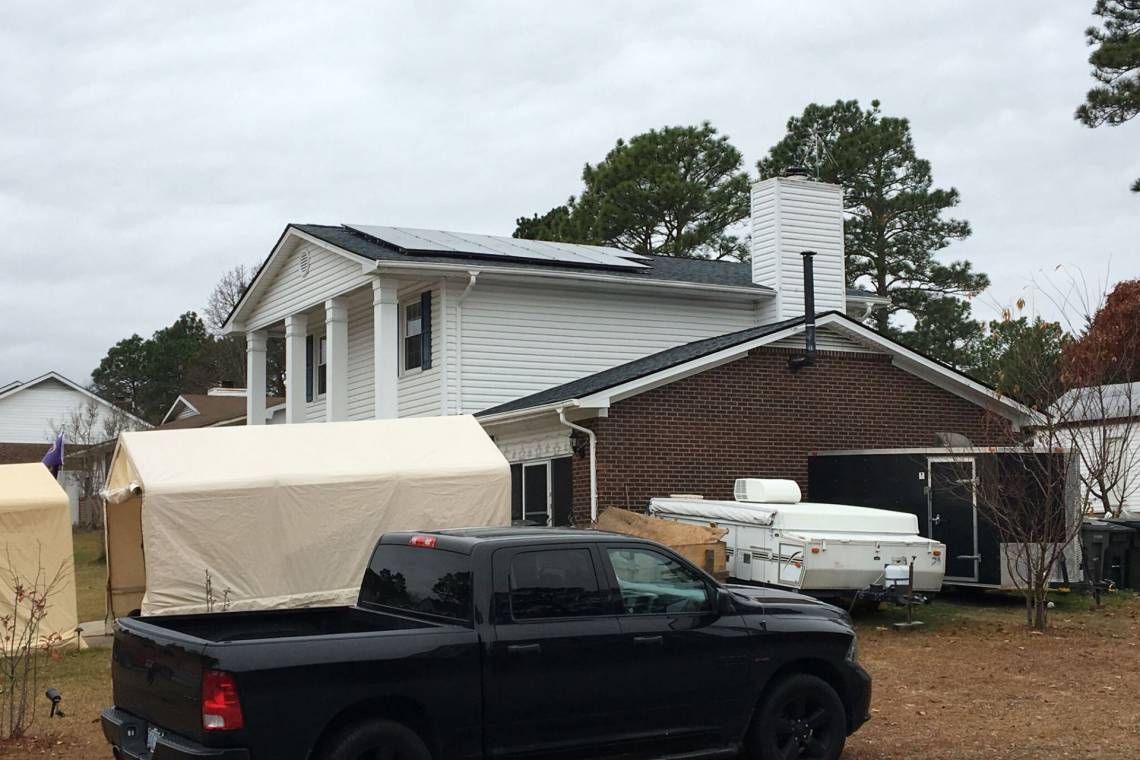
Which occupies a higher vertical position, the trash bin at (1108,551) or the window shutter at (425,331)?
the window shutter at (425,331)

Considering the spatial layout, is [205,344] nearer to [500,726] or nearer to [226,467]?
[226,467]

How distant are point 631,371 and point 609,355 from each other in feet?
10.8

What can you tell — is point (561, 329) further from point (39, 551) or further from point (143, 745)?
point (143, 745)

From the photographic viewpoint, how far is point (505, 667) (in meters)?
7.32

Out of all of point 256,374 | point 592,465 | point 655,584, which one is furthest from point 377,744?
point 256,374

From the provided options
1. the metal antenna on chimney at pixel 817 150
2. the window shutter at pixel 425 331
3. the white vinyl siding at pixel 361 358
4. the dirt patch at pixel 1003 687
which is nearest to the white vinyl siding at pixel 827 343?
the dirt patch at pixel 1003 687

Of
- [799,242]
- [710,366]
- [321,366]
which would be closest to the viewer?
[710,366]

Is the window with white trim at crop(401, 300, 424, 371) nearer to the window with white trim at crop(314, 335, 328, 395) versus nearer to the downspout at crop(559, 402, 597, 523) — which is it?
the window with white trim at crop(314, 335, 328, 395)

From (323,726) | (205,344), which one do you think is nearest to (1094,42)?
(323,726)

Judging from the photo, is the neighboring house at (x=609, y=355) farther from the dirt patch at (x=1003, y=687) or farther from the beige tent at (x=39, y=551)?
the beige tent at (x=39, y=551)

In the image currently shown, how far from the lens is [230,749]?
645 centimetres

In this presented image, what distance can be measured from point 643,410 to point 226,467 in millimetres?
5967

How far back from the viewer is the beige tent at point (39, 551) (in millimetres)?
15242

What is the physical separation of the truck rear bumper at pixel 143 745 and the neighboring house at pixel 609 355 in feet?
34.1
